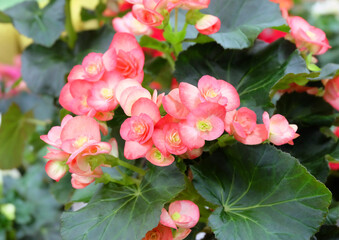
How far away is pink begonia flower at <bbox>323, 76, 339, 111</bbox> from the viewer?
0.55 meters

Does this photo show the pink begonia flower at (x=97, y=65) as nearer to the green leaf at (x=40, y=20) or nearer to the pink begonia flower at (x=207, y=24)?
the pink begonia flower at (x=207, y=24)

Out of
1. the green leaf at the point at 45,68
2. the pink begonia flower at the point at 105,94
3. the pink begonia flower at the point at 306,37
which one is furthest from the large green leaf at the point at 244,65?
the green leaf at the point at 45,68

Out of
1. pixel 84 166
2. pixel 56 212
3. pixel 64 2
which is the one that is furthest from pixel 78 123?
pixel 56 212

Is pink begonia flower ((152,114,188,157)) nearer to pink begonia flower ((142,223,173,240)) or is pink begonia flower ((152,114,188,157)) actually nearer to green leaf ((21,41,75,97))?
pink begonia flower ((142,223,173,240))

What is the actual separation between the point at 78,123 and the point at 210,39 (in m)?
0.23

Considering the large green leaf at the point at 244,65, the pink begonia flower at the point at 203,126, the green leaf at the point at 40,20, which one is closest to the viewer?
the pink begonia flower at the point at 203,126

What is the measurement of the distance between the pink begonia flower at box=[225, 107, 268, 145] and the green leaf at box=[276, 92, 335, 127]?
13 cm

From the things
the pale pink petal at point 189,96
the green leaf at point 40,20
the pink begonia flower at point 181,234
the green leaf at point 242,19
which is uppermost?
the pale pink petal at point 189,96

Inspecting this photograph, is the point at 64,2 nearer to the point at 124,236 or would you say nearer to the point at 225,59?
the point at 225,59

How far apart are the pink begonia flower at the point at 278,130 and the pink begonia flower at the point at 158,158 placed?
107 millimetres

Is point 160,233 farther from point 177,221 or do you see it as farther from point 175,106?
point 175,106

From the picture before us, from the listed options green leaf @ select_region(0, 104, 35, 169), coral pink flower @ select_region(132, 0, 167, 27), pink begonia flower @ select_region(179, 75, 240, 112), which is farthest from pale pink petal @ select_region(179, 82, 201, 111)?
green leaf @ select_region(0, 104, 35, 169)

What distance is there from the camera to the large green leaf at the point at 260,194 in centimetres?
41

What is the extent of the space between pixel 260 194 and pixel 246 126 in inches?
3.0
